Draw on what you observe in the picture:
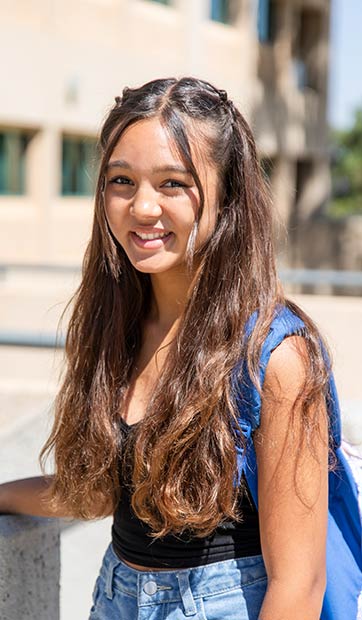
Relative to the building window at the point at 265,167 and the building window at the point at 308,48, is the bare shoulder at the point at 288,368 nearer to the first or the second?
the building window at the point at 265,167

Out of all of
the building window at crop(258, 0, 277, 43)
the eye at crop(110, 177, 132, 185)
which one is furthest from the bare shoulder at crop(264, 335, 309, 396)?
the building window at crop(258, 0, 277, 43)

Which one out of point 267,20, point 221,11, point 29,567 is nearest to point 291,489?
point 29,567

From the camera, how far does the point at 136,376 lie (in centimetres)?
205

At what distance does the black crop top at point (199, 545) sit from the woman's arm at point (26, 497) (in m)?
0.38

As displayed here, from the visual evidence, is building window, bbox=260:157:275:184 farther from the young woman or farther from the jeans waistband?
the jeans waistband

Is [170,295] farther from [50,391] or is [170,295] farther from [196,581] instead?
[50,391]

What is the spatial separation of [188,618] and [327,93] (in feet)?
87.6

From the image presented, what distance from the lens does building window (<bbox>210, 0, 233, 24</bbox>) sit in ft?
71.2

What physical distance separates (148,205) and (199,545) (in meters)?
0.64

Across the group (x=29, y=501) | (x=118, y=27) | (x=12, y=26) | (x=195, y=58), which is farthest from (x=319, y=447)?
(x=195, y=58)

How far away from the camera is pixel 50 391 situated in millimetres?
7156

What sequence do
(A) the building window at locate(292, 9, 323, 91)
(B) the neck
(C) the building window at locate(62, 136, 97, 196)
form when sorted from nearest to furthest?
(B) the neck < (C) the building window at locate(62, 136, 97, 196) < (A) the building window at locate(292, 9, 323, 91)

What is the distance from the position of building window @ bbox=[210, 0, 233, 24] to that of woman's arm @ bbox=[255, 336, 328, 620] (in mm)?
20871

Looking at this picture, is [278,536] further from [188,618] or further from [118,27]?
[118,27]
